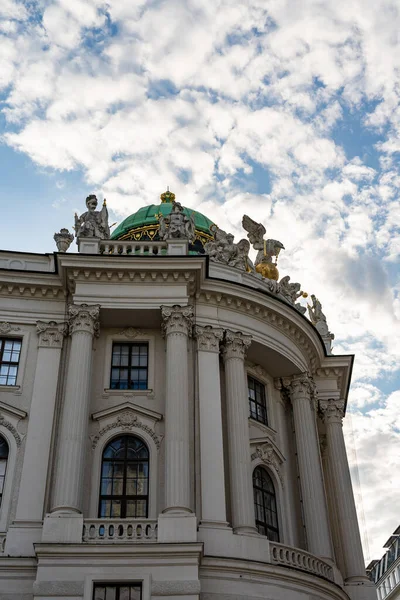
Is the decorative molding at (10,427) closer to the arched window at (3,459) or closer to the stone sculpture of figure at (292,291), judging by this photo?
the arched window at (3,459)

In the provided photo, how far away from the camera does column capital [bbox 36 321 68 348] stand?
24.3m

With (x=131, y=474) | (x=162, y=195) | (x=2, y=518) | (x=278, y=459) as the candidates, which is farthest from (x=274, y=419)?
(x=162, y=195)

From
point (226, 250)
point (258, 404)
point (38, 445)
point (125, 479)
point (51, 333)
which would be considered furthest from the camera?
point (226, 250)

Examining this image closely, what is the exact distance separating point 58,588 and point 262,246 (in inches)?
668

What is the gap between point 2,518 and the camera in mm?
21094

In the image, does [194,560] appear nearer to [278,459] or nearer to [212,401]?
[212,401]

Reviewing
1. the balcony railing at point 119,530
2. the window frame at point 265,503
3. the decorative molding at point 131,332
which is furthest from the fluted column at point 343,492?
the balcony railing at point 119,530

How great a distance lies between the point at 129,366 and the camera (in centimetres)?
2475

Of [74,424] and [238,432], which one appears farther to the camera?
[238,432]

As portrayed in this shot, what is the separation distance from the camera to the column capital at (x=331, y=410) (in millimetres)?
30547

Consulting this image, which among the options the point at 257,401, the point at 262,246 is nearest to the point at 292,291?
the point at 262,246

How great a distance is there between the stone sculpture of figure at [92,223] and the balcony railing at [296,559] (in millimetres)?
12213

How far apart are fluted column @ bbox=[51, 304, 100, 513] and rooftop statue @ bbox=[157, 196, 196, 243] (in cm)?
423

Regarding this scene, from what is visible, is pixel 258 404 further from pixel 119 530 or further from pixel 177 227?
pixel 119 530
